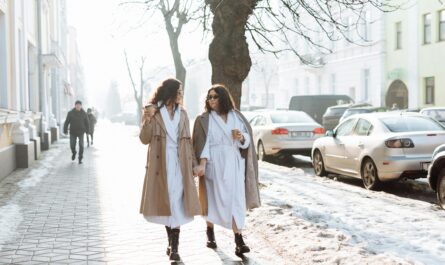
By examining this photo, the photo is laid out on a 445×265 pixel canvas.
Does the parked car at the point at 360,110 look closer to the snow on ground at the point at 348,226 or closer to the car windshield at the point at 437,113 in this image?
the car windshield at the point at 437,113

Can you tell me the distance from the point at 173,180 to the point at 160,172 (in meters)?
0.14

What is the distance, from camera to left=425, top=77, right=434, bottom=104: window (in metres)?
31.5

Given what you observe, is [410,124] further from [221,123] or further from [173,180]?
[173,180]

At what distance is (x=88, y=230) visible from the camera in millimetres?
6996

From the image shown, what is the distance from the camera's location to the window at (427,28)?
31.5 metres

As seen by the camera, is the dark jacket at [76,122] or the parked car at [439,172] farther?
the dark jacket at [76,122]

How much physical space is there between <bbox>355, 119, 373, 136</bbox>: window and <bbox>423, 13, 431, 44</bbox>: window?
22.2 metres

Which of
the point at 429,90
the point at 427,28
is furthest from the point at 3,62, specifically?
the point at 427,28

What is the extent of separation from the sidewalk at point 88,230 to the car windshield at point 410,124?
457 centimetres

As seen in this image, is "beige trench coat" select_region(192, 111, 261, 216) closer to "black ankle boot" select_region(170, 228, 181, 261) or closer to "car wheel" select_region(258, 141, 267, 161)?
"black ankle boot" select_region(170, 228, 181, 261)

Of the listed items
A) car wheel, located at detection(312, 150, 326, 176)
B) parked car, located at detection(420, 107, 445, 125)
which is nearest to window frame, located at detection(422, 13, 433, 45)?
parked car, located at detection(420, 107, 445, 125)

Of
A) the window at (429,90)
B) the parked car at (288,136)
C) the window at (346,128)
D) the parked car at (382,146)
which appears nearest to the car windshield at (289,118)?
the parked car at (288,136)

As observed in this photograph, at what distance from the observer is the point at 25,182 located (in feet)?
37.8

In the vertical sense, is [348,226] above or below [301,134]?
below
